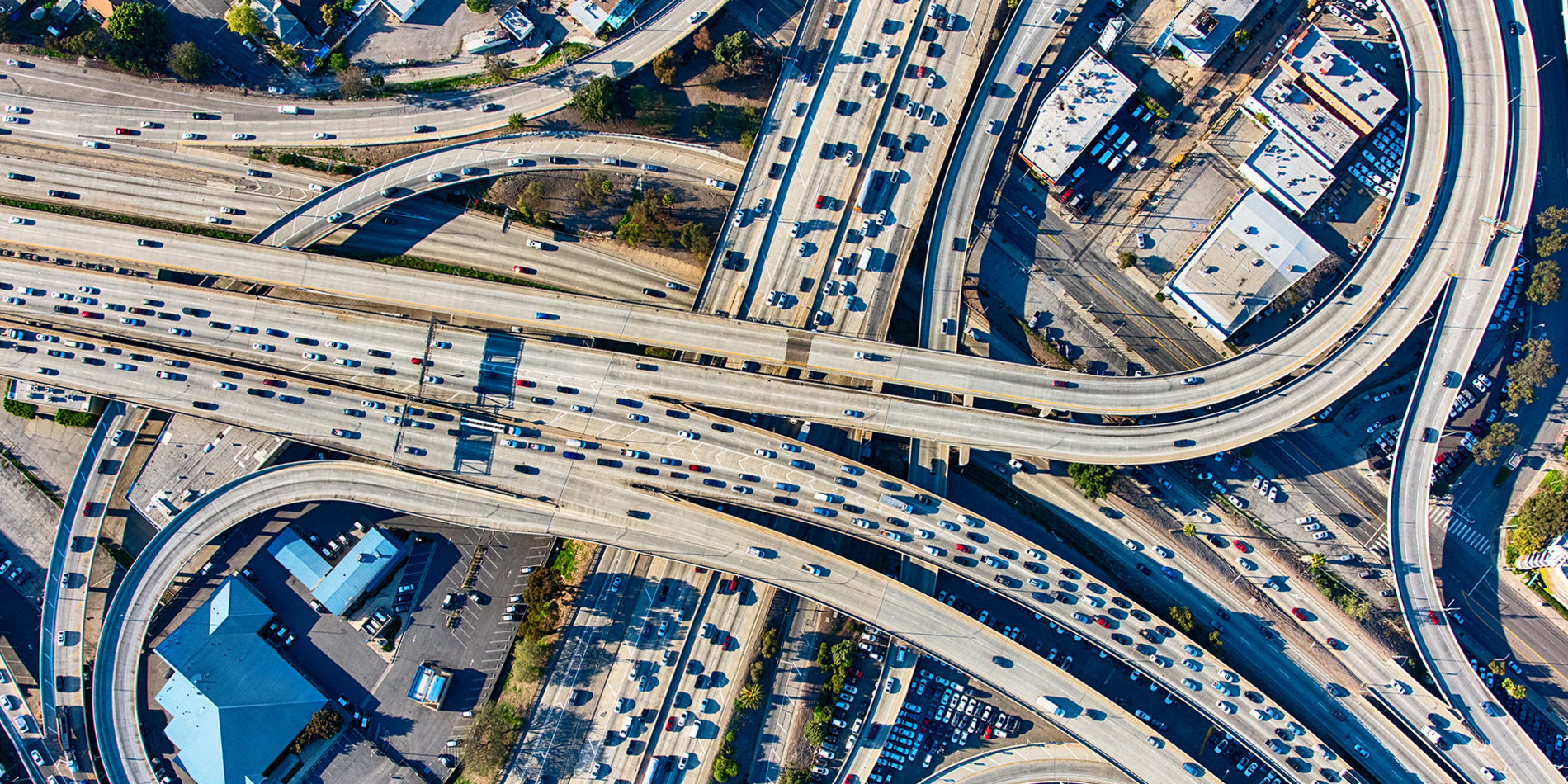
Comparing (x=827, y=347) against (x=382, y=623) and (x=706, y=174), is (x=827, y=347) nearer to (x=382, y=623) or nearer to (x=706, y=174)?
(x=706, y=174)

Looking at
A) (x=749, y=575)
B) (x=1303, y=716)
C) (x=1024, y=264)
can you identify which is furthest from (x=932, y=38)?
(x=1303, y=716)

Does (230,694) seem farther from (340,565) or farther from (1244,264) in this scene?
(1244,264)

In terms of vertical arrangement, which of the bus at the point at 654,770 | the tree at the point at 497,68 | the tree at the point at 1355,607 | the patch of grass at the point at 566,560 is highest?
the tree at the point at 1355,607

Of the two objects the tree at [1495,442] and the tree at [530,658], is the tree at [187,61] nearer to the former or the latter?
the tree at [530,658]

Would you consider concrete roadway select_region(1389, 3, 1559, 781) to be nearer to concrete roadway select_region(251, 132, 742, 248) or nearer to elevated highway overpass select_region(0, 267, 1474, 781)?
elevated highway overpass select_region(0, 267, 1474, 781)

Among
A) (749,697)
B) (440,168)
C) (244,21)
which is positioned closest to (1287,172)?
(749,697)

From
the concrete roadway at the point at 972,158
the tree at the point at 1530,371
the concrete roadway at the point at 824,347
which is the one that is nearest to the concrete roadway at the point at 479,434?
the concrete roadway at the point at 824,347
